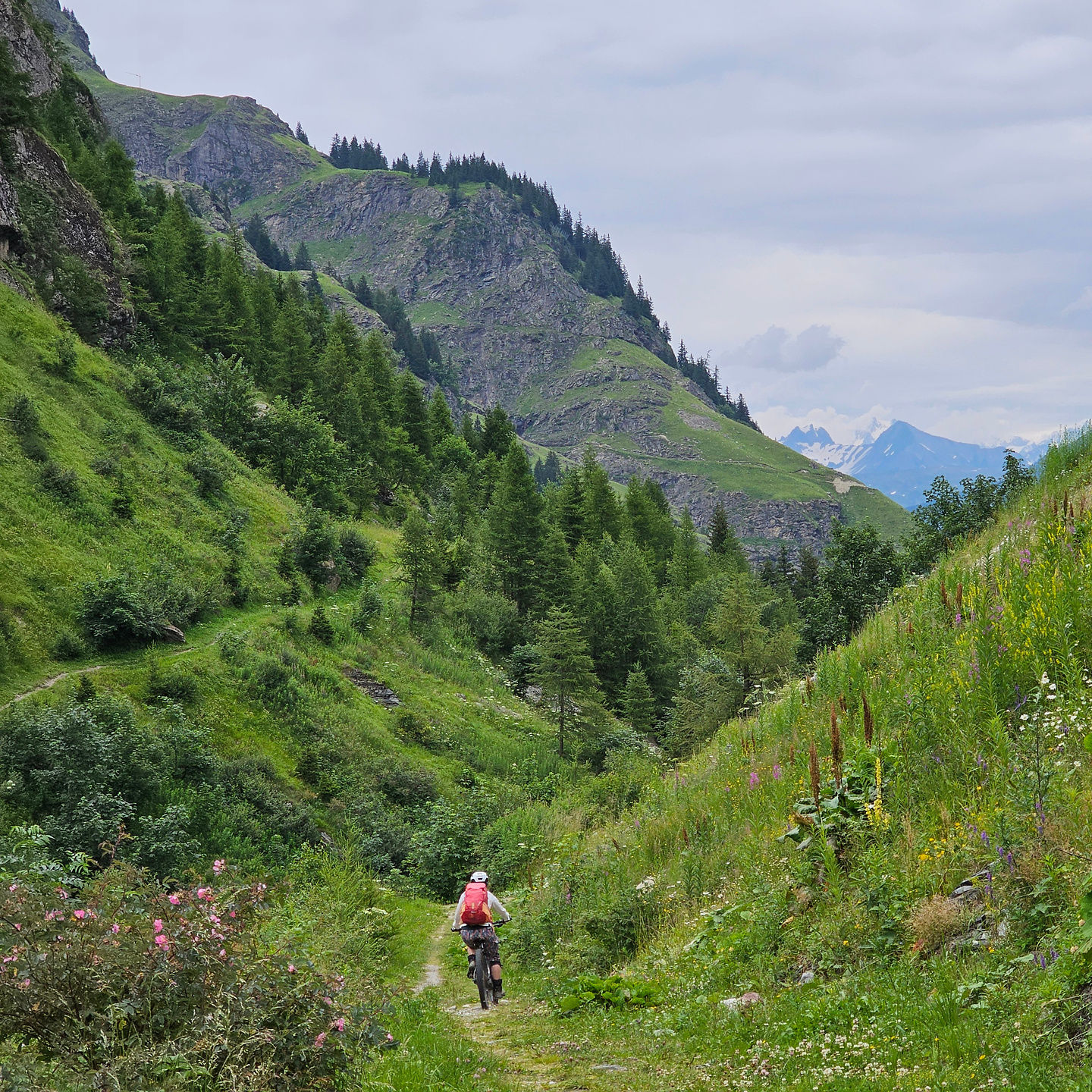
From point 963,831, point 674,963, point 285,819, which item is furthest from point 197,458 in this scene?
point 963,831

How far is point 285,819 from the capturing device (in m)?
16.7

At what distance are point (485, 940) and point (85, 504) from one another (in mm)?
19019

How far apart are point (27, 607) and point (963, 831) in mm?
19279

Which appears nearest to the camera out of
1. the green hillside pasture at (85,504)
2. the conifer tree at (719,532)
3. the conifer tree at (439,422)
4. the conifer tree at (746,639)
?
the green hillside pasture at (85,504)

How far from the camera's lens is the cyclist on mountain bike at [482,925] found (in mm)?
9211

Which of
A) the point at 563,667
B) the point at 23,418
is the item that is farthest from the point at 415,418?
the point at 23,418

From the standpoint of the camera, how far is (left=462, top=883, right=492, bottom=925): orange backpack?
9391 mm

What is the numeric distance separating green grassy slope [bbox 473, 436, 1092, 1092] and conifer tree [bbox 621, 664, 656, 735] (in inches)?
1176

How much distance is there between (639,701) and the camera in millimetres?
39531

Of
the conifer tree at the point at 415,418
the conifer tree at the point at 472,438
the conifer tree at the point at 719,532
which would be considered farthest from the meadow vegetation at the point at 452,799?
the conifer tree at the point at 719,532

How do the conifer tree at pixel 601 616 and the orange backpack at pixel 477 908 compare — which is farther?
the conifer tree at pixel 601 616

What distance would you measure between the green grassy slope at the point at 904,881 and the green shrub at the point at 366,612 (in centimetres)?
2137

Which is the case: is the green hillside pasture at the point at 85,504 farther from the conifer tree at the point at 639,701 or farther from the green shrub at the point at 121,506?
the conifer tree at the point at 639,701

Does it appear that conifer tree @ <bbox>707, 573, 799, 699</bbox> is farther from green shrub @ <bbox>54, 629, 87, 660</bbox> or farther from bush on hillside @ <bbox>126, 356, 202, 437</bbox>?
green shrub @ <bbox>54, 629, 87, 660</bbox>
